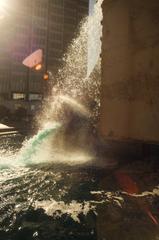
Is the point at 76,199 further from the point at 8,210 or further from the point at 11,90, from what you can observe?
the point at 11,90

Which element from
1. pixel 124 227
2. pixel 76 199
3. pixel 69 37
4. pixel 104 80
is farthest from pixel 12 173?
pixel 69 37

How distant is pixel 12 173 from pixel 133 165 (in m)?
3.87

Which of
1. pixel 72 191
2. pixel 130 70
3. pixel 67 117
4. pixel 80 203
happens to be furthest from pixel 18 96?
pixel 80 203

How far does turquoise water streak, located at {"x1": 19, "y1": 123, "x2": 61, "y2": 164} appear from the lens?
12994 mm

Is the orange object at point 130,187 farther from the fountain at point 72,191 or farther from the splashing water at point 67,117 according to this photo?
the splashing water at point 67,117

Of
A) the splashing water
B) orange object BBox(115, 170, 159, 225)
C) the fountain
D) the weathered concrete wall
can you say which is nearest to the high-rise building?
the splashing water

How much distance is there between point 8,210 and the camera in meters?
6.77

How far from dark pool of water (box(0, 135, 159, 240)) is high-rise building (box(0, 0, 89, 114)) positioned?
3883 inches

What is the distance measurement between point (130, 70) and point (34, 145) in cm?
684

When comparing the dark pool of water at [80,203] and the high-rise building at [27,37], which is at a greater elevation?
the high-rise building at [27,37]

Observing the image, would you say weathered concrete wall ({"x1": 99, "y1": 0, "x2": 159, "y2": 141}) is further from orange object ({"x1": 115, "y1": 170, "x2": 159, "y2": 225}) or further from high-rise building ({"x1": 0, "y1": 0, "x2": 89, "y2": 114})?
high-rise building ({"x1": 0, "y1": 0, "x2": 89, "y2": 114})

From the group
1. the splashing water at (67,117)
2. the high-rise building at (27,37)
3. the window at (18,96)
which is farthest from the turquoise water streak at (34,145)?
the window at (18,96)

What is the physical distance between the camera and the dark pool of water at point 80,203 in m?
5.75

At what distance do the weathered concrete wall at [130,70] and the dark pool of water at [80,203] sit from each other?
141 cm
